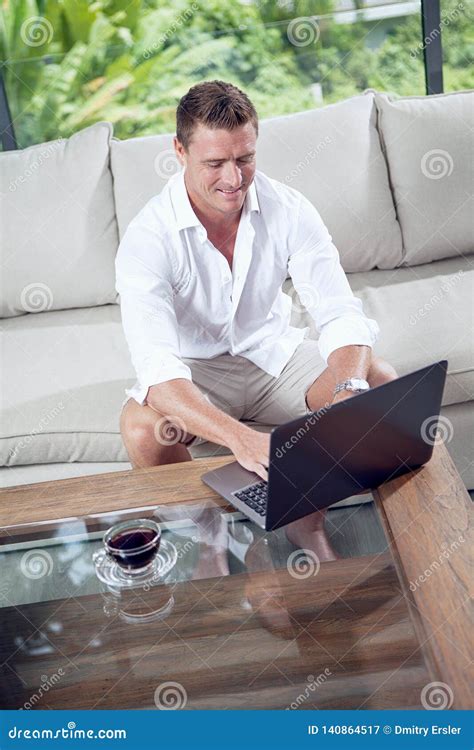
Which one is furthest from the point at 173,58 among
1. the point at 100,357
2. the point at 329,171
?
the point at 100,357

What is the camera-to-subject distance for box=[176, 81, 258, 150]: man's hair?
170 centimetres

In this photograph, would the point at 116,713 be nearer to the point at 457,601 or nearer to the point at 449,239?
the point at 457,601

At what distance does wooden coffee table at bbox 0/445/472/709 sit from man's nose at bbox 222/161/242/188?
0.63m

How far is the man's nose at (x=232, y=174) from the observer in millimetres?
1723

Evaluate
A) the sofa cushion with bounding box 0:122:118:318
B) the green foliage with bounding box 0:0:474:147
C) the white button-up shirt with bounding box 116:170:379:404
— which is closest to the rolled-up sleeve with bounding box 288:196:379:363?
the white button-up shirt with bounding box 116:170:379:404

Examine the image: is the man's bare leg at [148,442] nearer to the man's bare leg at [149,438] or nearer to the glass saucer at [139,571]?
the man's bare leg at [149,438]

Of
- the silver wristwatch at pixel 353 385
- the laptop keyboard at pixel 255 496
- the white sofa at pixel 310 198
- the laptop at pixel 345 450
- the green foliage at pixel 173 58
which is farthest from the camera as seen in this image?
the green foliage at pixel 173 58

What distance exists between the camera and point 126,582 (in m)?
1.27

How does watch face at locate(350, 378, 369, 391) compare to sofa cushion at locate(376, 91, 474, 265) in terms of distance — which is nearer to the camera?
watch face at locate(350, 378, 369, 391)

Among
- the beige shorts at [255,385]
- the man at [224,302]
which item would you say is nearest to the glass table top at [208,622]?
the man at [224,302]

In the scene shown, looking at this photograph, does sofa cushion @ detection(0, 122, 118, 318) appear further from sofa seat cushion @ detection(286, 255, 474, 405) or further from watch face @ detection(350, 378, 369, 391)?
watch face @ detection(350, 378, 369, 391)

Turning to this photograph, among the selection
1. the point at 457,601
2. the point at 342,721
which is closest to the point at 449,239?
the point at 457,601

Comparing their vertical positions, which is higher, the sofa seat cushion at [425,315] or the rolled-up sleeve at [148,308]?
the rolled-up sleeve at [148,308]

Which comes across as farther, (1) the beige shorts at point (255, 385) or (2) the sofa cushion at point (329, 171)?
(2) the sofa cushion at point (329, 171)
